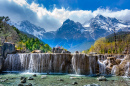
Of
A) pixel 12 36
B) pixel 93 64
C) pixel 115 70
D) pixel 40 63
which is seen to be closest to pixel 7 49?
pixel 40 63

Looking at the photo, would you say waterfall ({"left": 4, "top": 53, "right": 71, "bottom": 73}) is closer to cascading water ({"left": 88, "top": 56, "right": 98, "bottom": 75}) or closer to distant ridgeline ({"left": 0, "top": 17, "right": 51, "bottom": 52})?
cascading water ({"left": 88, "top": 56, "right": 98, "bottom": 75})

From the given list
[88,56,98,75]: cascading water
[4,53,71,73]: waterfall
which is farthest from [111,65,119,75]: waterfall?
[4,53,71,73]: waterfall

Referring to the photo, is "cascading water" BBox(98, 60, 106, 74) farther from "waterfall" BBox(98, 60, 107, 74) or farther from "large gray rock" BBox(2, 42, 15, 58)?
"large gray rock" BBox(2, 42, 15, 58)

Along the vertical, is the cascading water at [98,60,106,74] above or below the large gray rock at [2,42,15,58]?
below

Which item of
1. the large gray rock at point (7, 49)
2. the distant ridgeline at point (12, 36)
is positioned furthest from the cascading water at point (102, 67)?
the large gray rock at point (7, 49)

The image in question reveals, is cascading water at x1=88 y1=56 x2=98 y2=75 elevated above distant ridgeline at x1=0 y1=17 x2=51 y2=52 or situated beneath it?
situated beneath

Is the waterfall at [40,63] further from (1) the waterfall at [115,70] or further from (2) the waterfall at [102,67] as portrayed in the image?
(1) the waterfall at [115,70]

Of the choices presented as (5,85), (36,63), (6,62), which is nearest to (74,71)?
(36,63)

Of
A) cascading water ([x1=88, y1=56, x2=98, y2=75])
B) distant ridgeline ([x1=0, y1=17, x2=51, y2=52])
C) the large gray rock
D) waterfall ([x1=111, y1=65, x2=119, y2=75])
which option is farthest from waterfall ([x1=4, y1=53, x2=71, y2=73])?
waterfall ([x1=111, y1=65, x2=119, y2=75])

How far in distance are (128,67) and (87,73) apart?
713cm

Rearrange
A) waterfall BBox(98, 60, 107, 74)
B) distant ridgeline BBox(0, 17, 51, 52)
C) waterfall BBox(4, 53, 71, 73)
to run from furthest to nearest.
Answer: distant ridgeline BBox(0, 17, 51, 52) → waterfall BBox(4, 53, 71, 73) → waterfall BBox(98, 60, 107, 74)

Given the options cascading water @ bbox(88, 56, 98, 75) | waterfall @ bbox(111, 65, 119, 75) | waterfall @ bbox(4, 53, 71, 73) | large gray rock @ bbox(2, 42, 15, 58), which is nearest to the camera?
waterfall @ bbox(111, 65, 119, 75)

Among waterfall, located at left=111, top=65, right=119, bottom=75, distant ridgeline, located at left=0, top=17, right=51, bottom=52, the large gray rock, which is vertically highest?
distant ridgeline, located at left=0, top=17, right=51, bottom=52

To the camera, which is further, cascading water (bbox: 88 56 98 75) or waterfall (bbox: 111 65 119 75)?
cascading water (bbox: 88 56 98 75)
